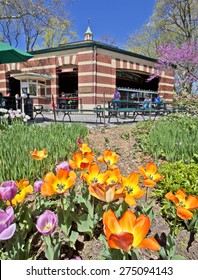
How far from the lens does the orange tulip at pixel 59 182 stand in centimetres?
150

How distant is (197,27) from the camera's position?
29.9 metres

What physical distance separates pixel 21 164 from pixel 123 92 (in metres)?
19.6

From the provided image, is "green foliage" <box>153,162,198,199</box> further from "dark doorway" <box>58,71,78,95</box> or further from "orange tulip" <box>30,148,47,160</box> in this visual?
"dark doorway" <box>58,71,78,95</box>

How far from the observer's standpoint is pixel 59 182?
61.2 inches

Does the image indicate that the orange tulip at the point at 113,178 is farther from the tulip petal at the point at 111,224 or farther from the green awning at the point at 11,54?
the green awning at the point at 11,54

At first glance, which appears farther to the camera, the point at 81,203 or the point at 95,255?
the point at 81,203

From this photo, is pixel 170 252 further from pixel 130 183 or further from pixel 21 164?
pixel 21 164

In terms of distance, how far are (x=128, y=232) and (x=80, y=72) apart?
1838 cm

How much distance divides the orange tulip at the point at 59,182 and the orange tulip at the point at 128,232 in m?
0.48

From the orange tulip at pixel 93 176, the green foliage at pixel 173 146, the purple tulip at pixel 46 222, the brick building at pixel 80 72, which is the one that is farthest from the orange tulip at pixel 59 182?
the brick building at pixel 80 72

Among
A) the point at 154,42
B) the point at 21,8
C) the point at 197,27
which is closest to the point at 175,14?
the point at 197,27

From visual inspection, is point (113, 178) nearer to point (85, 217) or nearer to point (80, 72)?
point (85, 217)

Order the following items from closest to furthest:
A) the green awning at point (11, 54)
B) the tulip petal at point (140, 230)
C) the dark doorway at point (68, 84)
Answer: the tulip petal at point (140, 230), the green awning at point (11, 54), the dark doorway at point (68, 84)

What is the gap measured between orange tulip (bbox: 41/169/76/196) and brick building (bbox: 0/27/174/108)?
Result: 1389 cm
